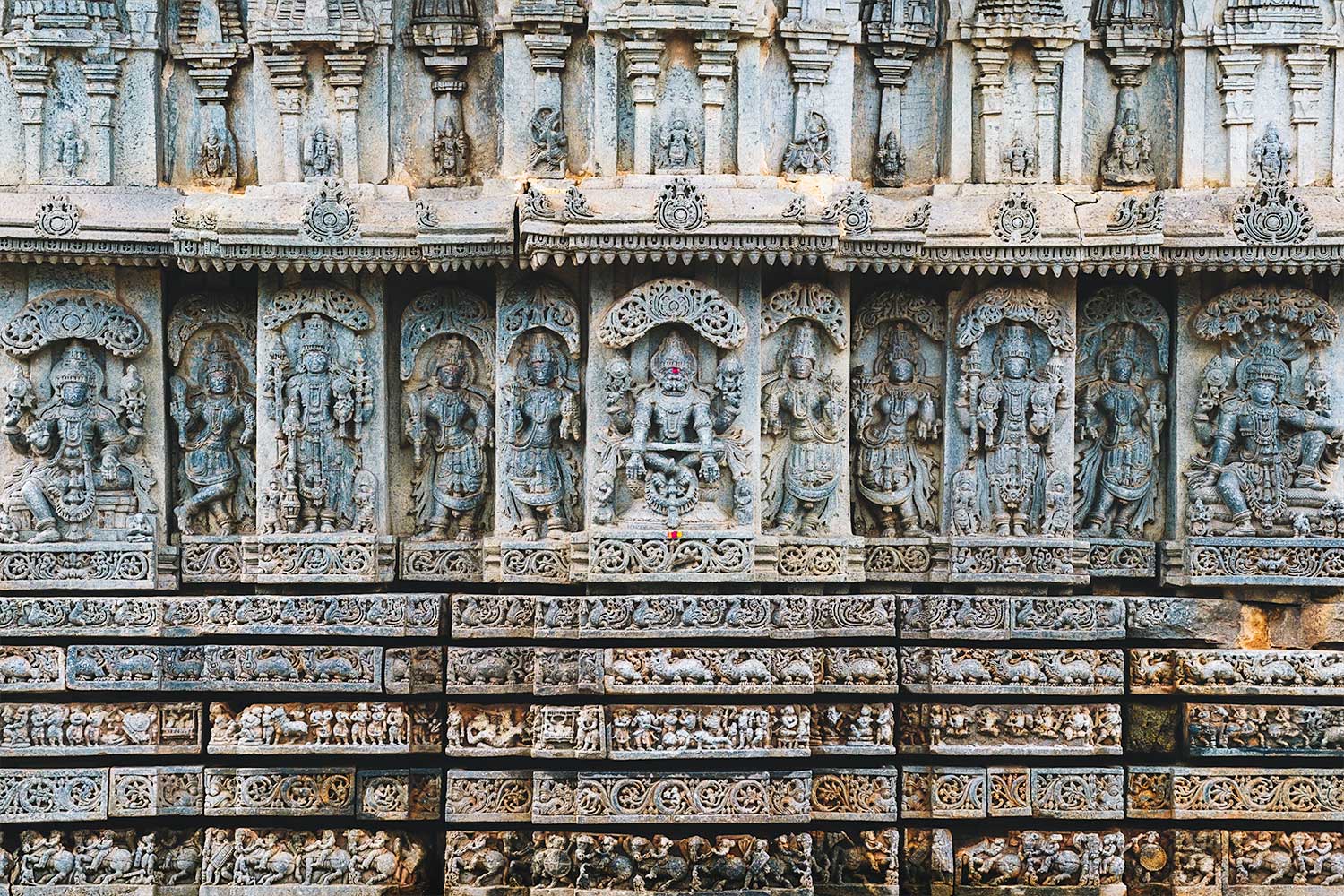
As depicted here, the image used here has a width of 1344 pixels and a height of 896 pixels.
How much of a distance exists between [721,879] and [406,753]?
2.24 metres

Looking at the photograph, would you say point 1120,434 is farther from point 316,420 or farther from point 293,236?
point 293,236

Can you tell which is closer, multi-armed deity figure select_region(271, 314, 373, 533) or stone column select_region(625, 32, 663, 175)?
stone column select_region(625, 32, 663, 175)

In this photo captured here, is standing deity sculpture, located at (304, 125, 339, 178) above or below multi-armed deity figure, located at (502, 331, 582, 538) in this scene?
above

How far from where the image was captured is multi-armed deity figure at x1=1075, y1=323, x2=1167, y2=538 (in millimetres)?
13734

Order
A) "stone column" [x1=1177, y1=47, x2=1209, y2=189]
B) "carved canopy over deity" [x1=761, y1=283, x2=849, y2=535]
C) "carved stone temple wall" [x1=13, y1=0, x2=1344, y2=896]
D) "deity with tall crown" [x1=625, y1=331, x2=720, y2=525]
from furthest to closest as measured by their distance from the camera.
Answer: "stone column" [x1=1177, y1=47, x2=1209, y2=189]
"carved canopy over deity" [x1=761, y1=283, x2=849, y2=535]
"carved stone temple wall" [x1=13, y1=0, x2=1344, y2=896]
"deity with tall crown" [x1=625, y1=331, x2=720, y2=525]

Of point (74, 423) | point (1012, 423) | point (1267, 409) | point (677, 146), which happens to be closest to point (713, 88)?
point (677, 146)

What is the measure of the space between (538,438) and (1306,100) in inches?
217

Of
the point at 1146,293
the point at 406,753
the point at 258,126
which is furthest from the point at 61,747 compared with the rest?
the point at 1146,293

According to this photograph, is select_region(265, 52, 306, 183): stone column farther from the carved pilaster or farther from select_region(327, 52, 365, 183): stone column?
select_region(327, 52, 365, 183): stone column

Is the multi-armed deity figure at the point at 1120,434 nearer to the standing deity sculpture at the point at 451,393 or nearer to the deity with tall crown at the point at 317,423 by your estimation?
the standing deity sculpture at the point at 451,393

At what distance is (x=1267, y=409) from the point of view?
44.2 feet

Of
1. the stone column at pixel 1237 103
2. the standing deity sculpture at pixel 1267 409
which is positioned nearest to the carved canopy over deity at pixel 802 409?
the standing deity sculpture at pixel 1267 409

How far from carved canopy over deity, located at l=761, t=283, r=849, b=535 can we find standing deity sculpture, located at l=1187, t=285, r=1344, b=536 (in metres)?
2.45

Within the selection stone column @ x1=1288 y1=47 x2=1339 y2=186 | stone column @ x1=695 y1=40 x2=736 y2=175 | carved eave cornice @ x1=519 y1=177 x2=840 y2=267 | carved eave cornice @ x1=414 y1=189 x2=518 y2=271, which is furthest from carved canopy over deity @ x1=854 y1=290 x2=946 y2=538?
stone column @ x1=1288 y1=47 x2=1339 y2=186
